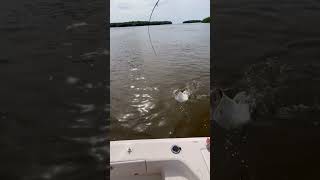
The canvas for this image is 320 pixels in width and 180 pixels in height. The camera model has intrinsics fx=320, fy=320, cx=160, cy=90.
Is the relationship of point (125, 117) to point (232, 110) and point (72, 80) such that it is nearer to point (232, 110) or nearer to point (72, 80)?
point (72, 80)

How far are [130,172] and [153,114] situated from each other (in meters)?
4.94

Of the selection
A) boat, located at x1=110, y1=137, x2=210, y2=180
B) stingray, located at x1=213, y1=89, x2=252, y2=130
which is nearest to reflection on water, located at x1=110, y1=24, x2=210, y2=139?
boat, located at x1=110, y1=137, x2=210, y2=180

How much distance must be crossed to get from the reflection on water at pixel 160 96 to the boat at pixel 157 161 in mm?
3494

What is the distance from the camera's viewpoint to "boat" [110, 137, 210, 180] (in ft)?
15.6

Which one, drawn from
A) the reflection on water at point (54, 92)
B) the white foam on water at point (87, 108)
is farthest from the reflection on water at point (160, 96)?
the white foam on water at point (87, 108)

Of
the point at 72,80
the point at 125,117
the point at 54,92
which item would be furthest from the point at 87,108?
the point at 125,117

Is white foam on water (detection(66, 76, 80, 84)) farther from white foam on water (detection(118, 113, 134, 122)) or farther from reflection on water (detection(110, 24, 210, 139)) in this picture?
white foam on water (detection(118, 113, 134, 122))

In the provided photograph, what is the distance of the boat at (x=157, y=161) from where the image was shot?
15.6 feet

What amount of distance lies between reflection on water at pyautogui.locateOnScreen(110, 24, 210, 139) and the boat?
349cm

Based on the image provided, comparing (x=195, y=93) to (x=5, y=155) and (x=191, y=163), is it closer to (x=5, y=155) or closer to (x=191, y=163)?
(x=191, y=163)

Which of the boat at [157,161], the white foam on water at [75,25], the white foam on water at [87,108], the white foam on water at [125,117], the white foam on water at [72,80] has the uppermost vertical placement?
the white foam on water at [75,25]

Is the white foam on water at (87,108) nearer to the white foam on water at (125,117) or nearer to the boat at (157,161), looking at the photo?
the boat at (157,161)

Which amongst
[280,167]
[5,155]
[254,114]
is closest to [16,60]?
[5,155]

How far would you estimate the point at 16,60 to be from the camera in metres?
4.62
